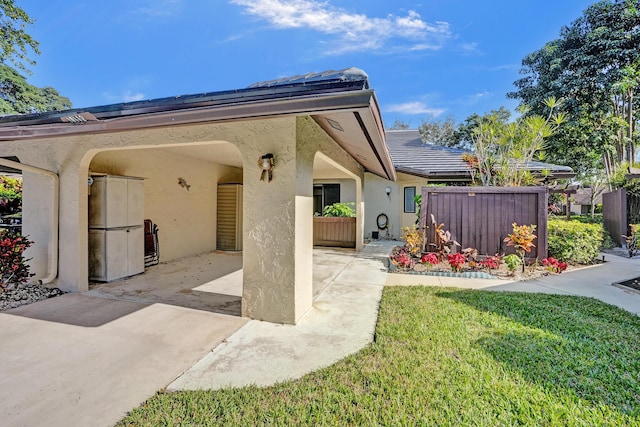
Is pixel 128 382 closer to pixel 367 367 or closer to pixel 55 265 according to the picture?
pixel 367 367

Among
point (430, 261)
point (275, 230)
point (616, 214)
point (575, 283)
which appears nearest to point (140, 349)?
point (275, 230)

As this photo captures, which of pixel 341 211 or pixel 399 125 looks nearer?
pixel 341 211

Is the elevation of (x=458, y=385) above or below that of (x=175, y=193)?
below

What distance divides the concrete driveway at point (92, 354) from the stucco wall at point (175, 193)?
3118 mm

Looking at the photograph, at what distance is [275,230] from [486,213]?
6451 millimetres

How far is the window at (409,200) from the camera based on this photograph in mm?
12727

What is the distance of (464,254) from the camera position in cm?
733

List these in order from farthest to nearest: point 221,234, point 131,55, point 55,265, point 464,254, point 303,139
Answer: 1. point 131,55
2. point 221,234
3. point 464,254
4. point 55,265
5. point 303,139

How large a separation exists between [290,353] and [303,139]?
106 inches

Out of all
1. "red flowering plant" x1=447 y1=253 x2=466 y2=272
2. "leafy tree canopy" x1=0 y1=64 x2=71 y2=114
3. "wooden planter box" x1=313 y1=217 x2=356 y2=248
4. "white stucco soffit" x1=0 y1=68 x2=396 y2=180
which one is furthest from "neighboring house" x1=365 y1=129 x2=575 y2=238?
"leafy tree canopy" x1=0 y1=64 x2=71 y2=114

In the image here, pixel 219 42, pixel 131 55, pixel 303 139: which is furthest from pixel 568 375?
pixel 131 55

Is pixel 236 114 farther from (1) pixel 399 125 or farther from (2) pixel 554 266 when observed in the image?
(1) pixel 399 125

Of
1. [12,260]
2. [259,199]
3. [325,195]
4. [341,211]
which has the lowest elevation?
[12,260]

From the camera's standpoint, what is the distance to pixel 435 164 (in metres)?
12.0
